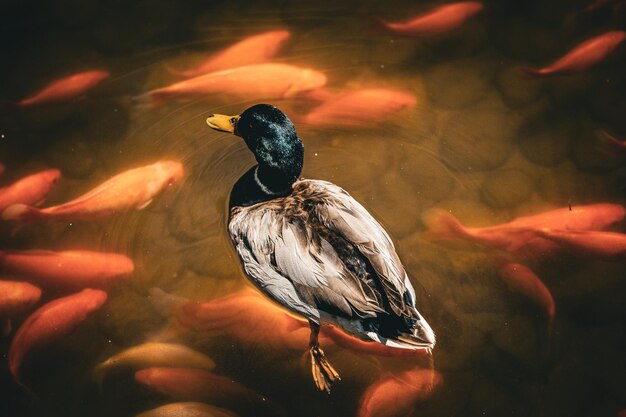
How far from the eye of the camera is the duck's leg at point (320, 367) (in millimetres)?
2467

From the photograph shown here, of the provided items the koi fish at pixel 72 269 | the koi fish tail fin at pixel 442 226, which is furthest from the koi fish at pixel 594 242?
the koi fish at pixel 72 269

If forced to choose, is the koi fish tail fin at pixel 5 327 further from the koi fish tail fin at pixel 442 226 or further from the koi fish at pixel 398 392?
the koi fish tail fin at pixel 442 226

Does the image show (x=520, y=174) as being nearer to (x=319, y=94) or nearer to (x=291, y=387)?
(x=319, y=94)

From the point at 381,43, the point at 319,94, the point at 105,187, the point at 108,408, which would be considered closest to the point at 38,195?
the point at 105,187

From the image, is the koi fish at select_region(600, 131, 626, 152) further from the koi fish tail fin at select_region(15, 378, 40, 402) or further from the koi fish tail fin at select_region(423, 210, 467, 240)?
the koi fish tail fin at select_region(15, 378, 40, 402)

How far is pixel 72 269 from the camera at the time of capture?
265 cm

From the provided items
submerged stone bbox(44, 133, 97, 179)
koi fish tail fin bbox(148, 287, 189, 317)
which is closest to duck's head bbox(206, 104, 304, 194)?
koi fish tail fin bbox(148, 287, 189, 317)

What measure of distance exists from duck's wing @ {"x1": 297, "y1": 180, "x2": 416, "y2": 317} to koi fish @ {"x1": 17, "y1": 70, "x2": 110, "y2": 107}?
1467 mm

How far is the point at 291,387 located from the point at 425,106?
1555mm

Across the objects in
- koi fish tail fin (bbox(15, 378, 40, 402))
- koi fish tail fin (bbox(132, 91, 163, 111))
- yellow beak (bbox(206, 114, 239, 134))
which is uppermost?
yellow beak (bbox(206, 114, 239, 134))

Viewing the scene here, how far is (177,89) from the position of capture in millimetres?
3096

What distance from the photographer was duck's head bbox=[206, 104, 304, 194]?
239cm

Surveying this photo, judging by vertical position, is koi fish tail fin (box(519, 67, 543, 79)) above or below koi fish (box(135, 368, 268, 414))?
above

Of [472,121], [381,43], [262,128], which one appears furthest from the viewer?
[381,43]
